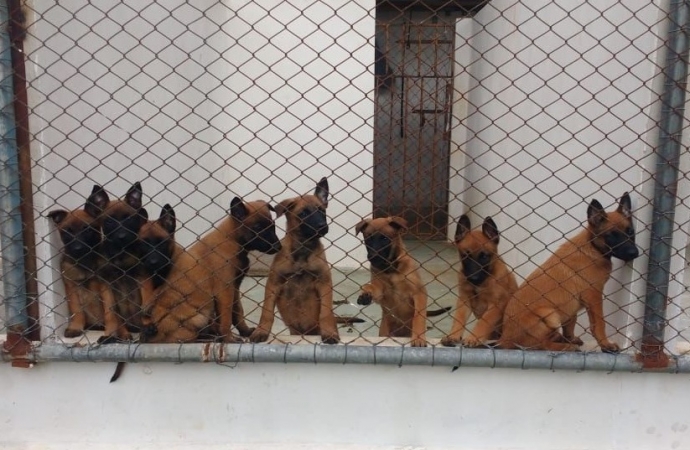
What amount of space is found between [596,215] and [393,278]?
138 cm

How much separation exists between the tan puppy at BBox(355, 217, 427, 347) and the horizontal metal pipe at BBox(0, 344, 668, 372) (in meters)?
0.86

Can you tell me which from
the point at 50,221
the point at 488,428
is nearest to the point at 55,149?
the point at 50,221

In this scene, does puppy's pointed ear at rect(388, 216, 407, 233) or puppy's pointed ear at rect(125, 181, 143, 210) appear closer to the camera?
puppy's pointed ear at rect(125, 181, 143, 210)

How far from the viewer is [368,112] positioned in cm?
807

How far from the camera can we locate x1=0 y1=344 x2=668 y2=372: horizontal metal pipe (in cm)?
311

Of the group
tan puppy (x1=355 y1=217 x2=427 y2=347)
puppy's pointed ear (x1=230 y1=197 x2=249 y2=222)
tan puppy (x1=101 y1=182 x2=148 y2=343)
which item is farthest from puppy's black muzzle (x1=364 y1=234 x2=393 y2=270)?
tan puppy (x1=101 y1=182 x2=148 y2=343)

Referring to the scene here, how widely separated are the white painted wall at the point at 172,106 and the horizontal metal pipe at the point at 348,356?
37 centimetres

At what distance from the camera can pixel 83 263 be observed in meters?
3.77

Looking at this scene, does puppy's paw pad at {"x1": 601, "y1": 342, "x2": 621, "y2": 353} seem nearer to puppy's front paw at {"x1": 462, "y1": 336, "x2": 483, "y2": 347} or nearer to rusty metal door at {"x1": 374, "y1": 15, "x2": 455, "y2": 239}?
puppy's front paw at {"x1": 462, "y1": 336, "x2": 483, "y2": 347}

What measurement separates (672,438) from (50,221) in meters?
3.51

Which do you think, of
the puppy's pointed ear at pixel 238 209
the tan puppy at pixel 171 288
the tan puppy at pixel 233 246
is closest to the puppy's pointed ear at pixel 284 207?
the tan puppy at pixel 233 246

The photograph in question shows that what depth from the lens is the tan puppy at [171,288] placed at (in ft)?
12.5

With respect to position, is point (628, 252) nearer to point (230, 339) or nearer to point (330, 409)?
point (330, 409)

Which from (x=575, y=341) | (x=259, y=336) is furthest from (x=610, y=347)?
(x=259, y=336)
